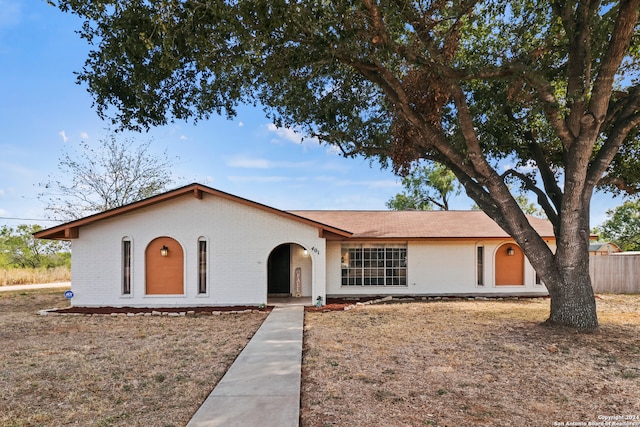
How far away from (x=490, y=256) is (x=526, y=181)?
191 inches

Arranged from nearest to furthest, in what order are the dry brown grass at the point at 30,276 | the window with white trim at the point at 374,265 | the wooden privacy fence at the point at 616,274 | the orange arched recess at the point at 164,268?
the orange arched recess at the point at 164,268 → the window with white trim at the point at 374,265 → the wooden privacy fence at the point at 616,274 → the dry brown grass at the point at 30,276

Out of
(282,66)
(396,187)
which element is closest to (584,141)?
(282,66)

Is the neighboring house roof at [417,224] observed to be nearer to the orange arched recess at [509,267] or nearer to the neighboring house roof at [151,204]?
the orange arched recess at [509,267]

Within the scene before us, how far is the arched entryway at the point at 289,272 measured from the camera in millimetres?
13922

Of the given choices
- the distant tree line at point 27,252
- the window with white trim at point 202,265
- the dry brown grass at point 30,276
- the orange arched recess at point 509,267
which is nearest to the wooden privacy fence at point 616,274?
the orange arched recess at point 509,267

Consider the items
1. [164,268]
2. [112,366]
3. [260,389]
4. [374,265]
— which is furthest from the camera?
[374,265]

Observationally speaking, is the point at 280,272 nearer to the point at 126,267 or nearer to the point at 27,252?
the point at 126,267

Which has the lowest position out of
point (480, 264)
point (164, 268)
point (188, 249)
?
point (480, 264)

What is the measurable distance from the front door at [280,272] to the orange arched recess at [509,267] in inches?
344

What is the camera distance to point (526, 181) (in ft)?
33.9

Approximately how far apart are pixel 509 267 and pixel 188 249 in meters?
→ 12.7

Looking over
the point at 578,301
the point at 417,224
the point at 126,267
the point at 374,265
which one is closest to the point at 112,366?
the point at 126,267

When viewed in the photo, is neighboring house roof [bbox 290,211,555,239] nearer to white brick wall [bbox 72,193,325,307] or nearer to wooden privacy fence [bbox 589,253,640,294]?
wooden privacy fence [bbox 589,253,640,294]

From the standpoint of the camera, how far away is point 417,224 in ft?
50.4
